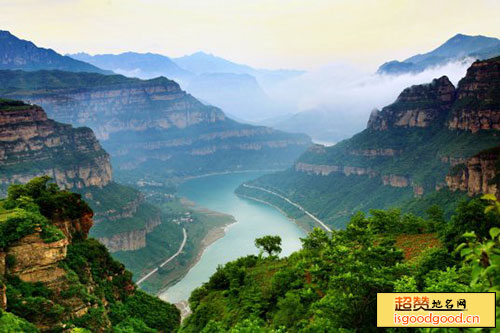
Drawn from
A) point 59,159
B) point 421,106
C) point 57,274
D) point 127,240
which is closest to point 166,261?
point 127,240

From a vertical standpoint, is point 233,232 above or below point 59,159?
below

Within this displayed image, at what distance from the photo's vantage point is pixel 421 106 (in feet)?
405

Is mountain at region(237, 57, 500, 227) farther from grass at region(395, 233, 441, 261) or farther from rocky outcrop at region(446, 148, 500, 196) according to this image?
grass at region(395, 233, 441, 261)

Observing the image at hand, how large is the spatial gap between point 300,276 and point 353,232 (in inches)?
229

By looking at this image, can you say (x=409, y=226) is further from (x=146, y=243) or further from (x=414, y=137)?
(x=414, y=137)

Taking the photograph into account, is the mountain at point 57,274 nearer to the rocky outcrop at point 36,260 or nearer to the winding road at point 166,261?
the rocky outcrop at point 36,260

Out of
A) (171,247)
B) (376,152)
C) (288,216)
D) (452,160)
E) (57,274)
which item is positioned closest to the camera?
(57,274)

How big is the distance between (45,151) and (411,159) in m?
94.1

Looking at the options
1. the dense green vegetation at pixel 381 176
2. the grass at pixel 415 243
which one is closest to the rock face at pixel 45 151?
the dense green vegetation at pixel 381 176

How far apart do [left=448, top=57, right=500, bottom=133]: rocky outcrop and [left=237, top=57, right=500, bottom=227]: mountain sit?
0.66 feet

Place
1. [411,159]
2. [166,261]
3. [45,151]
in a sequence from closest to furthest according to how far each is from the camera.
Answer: [166,261], [45,151], [411,159]

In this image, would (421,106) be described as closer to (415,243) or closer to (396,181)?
(396,181)

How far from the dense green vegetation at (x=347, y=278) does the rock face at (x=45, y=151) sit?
75.4 meters

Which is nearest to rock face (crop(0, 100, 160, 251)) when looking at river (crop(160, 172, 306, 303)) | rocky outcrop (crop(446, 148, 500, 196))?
river (crop(160, 172, 306, 303))
